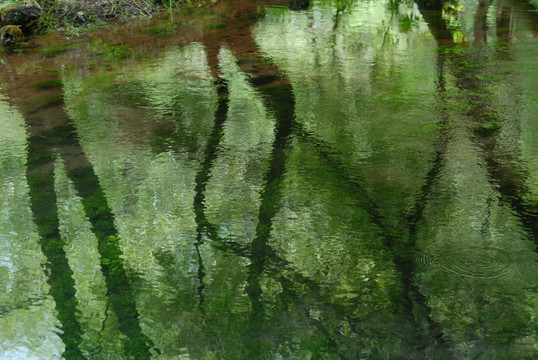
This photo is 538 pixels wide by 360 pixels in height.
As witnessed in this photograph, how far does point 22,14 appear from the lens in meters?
6.77

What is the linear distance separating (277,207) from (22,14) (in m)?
5.29

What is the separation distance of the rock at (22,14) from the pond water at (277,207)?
2073 millimetres

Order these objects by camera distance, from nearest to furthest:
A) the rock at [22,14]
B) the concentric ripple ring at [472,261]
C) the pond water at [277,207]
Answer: the pond water at [277,207] → the concentric ripple ring at [472,261] → the rock at [22,14]

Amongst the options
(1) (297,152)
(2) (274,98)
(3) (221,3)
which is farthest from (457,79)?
(3) (221,3)

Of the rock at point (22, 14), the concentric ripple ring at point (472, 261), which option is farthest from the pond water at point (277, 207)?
the rock at point (22, 14)

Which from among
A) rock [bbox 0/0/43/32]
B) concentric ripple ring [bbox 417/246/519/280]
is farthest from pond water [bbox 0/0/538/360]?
rock [bbox 0/0/43/32]

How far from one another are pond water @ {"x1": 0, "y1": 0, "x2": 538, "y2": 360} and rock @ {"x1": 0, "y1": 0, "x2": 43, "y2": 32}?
207 centimetres

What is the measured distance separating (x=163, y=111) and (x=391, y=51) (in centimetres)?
201

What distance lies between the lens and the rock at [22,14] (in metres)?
6.71

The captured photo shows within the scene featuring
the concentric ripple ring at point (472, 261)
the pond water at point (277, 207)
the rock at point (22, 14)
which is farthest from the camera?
the rock at point (22, 14)

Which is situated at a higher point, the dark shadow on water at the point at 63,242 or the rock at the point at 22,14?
the rock at the point at 22,14

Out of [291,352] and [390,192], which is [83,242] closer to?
[291,352]

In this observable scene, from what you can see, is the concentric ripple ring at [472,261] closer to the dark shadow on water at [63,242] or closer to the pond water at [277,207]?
the pond water at [277,207]

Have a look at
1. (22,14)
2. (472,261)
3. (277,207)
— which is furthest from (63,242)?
(22,14)
